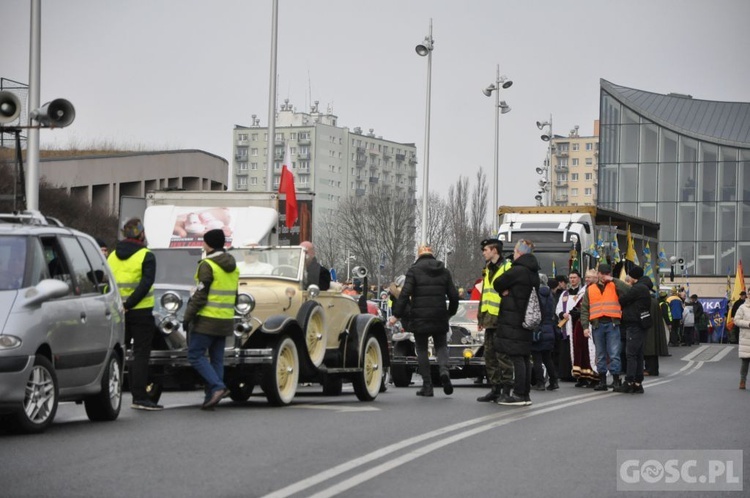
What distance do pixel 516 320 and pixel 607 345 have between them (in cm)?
530

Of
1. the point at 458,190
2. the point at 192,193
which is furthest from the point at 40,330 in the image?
the point at 458,190

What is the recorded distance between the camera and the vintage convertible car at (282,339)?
15578 mm

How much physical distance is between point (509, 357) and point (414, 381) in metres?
10.1

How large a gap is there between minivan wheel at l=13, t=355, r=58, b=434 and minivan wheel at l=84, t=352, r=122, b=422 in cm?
111

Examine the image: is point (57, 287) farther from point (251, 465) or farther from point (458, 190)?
point (458, 190)

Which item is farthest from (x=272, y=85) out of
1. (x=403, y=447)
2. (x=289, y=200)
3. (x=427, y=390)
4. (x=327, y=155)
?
(x=327, y=155)

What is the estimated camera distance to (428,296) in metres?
18.6

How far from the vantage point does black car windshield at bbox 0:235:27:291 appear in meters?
12.3

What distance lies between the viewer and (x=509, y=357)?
17.2 meters

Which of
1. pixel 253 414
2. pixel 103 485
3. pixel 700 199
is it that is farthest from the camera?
pixel 700 199

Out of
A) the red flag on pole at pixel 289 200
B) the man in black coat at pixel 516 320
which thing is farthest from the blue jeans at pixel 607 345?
the red flag on pole at pixel 289 200

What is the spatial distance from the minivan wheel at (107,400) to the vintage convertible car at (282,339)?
1.51 metres

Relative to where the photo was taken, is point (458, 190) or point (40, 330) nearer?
point (40, 330)

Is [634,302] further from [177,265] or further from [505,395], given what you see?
[177,265]
